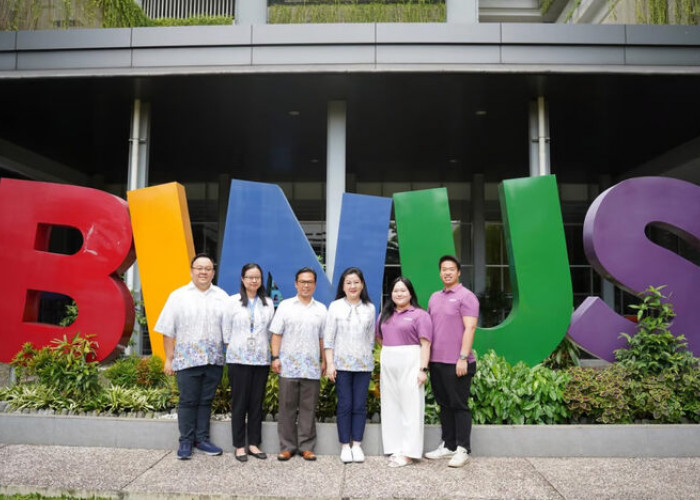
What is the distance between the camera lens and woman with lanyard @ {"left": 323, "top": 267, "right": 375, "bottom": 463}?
497 centimetres

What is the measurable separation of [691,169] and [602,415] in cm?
1113

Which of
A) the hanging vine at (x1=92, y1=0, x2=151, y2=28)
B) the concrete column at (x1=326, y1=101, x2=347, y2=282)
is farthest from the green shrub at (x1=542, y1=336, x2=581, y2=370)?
the hanging vine at (x1=92, y1=0, x2=151, y2=28)

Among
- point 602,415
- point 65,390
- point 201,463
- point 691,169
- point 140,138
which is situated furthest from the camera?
point 691,169

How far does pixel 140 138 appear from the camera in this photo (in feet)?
33.3

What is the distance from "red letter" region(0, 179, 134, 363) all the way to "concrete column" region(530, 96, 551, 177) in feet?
21.3

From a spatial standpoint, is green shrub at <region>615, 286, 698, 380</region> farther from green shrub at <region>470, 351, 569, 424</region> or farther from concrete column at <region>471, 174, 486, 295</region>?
concrete column at <region>471, 174, 486, 295</region>

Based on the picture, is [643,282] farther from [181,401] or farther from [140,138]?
[140,138]

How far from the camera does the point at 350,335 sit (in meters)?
4.99

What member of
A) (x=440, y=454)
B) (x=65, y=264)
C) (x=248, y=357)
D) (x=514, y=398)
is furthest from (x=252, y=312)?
(x=65, y=264)

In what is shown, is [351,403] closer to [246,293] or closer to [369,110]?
[246,293]

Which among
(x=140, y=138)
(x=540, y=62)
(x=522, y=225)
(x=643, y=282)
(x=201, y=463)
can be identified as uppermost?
(x=540, y=62)

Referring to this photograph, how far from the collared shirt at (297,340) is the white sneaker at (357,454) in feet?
2.32

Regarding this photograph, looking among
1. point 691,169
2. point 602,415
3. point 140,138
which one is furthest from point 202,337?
point 691,169

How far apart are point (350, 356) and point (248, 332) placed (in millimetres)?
916
